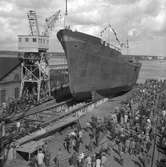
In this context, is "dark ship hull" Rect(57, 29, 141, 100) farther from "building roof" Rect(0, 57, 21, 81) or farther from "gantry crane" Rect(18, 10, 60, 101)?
"building roof" Rect(0, 57, 21, 81)

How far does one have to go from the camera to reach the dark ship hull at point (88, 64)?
26891 millimetres

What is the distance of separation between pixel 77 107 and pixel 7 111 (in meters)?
7.61

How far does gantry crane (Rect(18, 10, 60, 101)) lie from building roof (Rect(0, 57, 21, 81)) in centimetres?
104

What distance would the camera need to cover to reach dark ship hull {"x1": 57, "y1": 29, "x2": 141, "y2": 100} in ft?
88.2

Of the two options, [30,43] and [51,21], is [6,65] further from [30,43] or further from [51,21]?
[51,21]

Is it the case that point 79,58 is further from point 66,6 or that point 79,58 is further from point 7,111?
point 7,111

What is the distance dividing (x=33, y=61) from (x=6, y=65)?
4.03 m

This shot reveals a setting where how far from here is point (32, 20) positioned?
3353cm

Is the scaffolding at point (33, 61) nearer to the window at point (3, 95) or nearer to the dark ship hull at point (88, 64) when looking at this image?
the window at point (3, 95)

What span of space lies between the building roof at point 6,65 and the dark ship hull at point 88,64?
6946 mm

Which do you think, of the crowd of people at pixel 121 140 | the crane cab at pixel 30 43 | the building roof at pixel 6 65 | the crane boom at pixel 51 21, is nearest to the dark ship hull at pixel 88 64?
the crane cab at pixel 30 43

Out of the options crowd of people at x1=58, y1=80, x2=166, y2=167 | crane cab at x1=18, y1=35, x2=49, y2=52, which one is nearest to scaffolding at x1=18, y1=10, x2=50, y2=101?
crane cab at x1=18, y1=35, x2=49, y2=52

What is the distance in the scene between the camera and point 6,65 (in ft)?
94.0

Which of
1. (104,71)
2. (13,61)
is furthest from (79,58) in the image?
(13,61)
